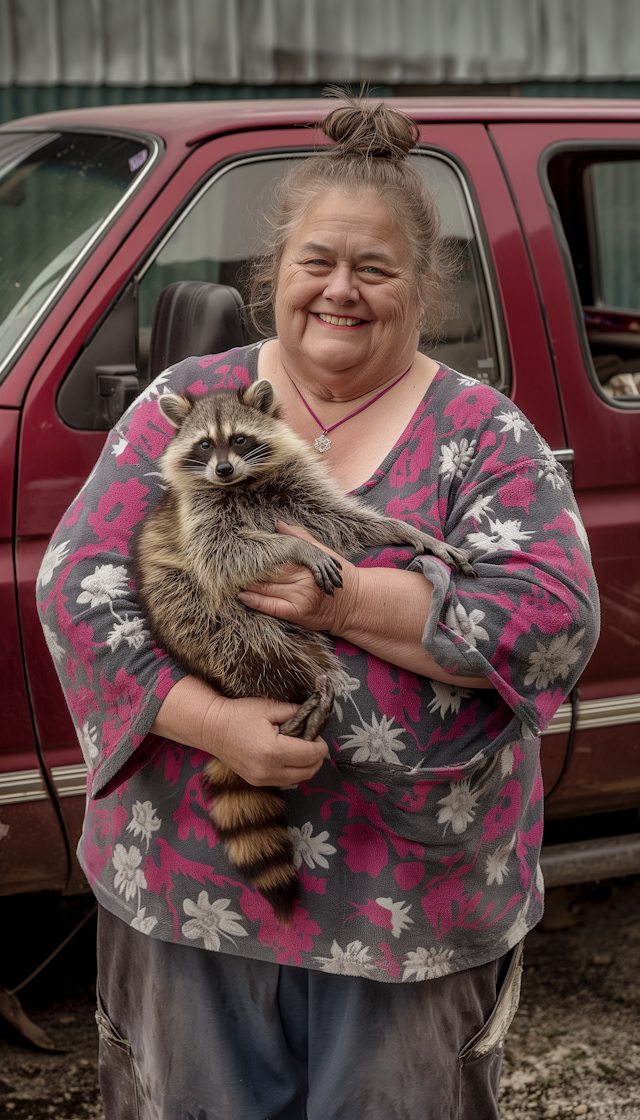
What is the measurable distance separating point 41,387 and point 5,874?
1.40m

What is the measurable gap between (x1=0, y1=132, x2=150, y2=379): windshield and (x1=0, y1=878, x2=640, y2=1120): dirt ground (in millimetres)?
2205

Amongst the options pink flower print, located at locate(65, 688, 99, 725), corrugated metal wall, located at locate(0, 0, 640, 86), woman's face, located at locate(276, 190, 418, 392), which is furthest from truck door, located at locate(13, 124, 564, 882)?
corrugated metal wall, located at locate(0, 0, 640, 86)

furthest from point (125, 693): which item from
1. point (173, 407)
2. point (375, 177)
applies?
point (375, 177)

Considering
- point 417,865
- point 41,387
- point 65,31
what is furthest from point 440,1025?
point 65,31

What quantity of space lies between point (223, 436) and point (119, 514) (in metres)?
0.31

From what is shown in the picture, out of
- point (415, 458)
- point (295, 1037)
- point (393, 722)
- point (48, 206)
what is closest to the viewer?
point (393, 722)

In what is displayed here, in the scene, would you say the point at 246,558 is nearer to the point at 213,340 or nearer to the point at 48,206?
the point at 213,340

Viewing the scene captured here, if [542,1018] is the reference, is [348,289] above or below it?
above

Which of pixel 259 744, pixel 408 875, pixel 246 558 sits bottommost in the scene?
pixel 408 875

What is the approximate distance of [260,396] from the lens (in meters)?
2.09

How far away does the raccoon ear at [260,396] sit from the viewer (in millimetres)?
2072

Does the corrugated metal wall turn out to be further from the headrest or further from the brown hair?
the brown hair

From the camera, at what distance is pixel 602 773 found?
3.42m

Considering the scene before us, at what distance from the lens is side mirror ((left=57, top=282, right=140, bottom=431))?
9.45 ft
